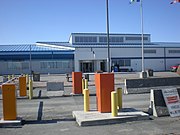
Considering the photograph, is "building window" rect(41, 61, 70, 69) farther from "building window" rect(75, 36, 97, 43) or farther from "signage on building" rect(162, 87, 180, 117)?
"signage on building" rect(162, 87, 180, 117)

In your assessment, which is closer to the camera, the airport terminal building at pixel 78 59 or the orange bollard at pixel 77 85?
the orange bollard at pixel 77 85

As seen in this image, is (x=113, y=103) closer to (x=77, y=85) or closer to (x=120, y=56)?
(x=77, y=85)

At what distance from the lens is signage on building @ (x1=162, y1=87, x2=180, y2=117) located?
9.07m

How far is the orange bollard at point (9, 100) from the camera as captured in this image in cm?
849

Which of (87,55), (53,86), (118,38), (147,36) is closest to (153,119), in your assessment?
(53,86)

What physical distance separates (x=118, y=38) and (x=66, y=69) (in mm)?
20832

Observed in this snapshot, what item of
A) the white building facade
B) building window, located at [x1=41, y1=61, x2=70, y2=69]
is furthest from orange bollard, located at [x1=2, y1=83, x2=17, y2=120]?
building window, located at [x1=41, y1=61, x2=70, y2=69]

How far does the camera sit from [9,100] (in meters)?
8.53

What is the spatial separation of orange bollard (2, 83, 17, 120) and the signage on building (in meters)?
5.52

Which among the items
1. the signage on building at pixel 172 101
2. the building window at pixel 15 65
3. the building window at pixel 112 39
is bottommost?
the signage on building at pixel 172 101

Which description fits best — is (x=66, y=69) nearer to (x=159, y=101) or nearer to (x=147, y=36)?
(x=147, y=36)

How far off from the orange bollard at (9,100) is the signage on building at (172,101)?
552 centimetres

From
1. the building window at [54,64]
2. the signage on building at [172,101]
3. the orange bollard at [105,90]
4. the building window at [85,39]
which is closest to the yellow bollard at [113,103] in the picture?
the orange bollard at [105,90]

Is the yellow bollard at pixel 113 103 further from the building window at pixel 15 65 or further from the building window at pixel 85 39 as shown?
the building window at pixel 85 39
